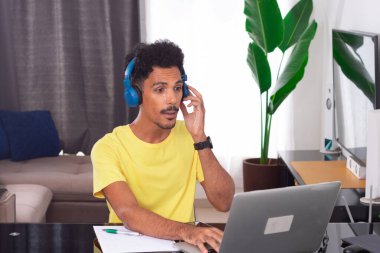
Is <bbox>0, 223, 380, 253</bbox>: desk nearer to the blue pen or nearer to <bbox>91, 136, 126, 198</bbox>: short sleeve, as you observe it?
the blue pen

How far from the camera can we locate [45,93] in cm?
563

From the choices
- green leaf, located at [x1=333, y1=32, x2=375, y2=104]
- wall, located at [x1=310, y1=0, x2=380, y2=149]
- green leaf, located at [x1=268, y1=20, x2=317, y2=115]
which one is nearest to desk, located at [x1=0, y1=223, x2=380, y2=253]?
green leaf, located at [x1=333, y1=32, x2=375, y2=104]

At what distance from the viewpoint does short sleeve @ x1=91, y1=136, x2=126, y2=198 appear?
246 centimetres

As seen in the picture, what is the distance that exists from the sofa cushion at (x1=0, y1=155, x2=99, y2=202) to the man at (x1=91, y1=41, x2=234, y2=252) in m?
2.08

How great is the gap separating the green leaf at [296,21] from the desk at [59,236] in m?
2.76

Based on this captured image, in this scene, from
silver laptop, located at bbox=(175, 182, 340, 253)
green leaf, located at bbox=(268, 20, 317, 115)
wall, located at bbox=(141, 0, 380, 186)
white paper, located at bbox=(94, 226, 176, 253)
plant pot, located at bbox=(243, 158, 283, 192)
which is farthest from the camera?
wall, located at bbox=(141, 0, 380, 186)

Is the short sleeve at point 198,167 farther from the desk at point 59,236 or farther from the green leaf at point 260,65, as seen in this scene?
the green leaf at point 260,65

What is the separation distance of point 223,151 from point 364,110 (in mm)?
1935

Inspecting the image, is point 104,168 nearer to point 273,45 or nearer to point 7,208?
point 7,208

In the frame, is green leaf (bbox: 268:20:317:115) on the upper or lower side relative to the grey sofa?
upper

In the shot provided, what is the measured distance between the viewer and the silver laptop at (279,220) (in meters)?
1.91

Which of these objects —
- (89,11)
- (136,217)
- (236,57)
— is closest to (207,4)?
(236,57)

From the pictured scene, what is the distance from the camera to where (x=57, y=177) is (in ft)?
15.5

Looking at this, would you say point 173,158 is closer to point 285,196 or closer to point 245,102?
point 285,196
